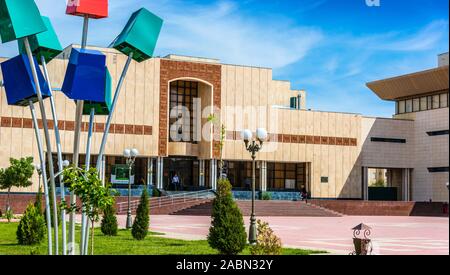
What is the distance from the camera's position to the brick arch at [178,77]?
38.8m

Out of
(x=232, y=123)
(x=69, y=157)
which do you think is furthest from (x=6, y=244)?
(x=232, y=123)

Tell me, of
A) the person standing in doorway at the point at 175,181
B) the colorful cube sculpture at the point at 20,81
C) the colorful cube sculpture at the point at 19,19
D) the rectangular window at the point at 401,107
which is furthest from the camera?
the rectangular window at the point at 401,107

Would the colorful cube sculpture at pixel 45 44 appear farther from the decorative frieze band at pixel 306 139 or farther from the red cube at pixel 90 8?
the decorative frieze band at pixel 306 139

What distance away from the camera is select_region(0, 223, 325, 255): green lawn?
11680 mm

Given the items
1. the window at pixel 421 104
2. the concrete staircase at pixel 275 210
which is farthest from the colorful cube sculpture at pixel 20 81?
the window at pixel 421 104

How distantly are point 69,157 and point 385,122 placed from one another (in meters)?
22.2

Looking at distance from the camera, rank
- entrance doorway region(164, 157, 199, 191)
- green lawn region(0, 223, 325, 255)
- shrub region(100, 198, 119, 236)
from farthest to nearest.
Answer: entrance doorway region(164, 157, 199, 191), shrub region(100, 198, 119, 236), green lawn region(0, 223, 325, 255)

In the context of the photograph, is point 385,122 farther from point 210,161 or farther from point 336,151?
point 210,161

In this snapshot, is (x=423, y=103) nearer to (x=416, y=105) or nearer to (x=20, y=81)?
(x=416, y=105)

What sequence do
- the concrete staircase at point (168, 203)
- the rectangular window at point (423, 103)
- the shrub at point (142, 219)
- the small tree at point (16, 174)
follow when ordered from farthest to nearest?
1. the rectangular window at point (423, 103)
2. the concrete staircase at point (168, 203)
3. the small tree at point (16, 174)
4. the shrub at point (142, 219)

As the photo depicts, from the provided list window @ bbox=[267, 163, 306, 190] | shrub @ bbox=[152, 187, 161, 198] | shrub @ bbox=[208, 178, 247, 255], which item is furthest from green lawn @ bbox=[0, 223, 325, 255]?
window @ bbox=[267, 163, 306, 190]

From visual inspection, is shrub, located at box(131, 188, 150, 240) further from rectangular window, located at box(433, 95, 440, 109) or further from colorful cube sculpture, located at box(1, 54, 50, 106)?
rectangular window, located at box(433, 95, 440, 109)

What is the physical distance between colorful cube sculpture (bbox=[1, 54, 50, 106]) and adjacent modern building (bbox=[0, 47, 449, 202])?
28831 mm

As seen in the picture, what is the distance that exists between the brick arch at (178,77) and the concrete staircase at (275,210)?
6.34 meters
